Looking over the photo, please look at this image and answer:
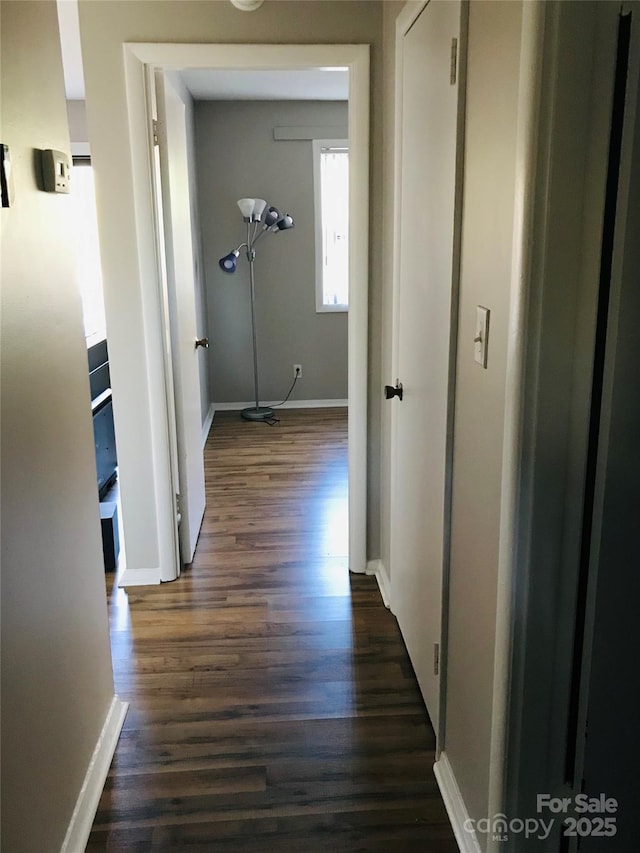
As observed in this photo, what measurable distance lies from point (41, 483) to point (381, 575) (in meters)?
1.76

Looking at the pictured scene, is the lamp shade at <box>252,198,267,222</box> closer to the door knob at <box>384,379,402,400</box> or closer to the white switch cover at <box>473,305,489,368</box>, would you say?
the door knob at <box>384,379,402,400</box>

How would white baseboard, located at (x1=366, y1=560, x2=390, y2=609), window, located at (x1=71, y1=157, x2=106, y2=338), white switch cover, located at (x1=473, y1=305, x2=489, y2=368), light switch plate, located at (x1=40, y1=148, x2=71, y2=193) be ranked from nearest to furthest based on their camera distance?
1. white switch cover, located at (x1=473, y1=305, x2=489, y2=368)
2. light switch plate, located at (x1=40, y1=148, x2=71, y2=193)
3. white baseboard, located at (x1=366, y1=560, x2=390, y2=609)
4. window, located at (x1=71, y1=157, x2=106, y2=338)

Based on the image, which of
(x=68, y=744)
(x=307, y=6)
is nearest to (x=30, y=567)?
(x=68, y=744)

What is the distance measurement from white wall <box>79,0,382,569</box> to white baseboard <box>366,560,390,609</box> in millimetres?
388

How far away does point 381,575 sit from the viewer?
10.1ft

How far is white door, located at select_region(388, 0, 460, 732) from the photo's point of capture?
183cm

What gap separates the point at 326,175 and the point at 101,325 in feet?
6.84

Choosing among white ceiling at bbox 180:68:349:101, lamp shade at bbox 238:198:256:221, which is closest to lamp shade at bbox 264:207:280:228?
lamp shade at bbox 238:198:256:221

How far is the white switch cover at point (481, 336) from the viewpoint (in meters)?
1.53

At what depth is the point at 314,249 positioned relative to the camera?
19.2ft

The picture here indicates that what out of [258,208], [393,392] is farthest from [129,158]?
[258,208]

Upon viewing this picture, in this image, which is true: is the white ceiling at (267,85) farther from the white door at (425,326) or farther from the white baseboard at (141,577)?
the white baseboard at (141,577)

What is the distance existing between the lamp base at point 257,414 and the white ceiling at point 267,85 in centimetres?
226

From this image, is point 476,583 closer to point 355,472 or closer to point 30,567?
point 30,567
